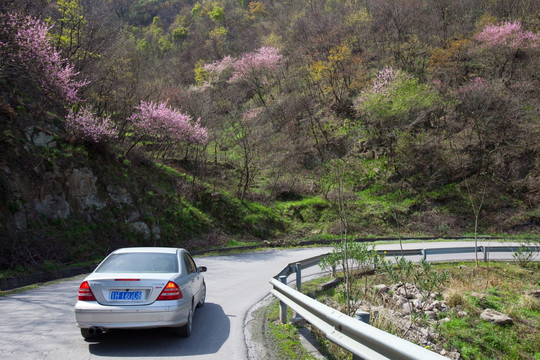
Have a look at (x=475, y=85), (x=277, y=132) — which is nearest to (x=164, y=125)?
(x=277, y=132)

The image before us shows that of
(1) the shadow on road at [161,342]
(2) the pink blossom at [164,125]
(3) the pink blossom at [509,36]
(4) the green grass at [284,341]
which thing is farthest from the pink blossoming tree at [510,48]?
(1) the shadow on road at [161,342]

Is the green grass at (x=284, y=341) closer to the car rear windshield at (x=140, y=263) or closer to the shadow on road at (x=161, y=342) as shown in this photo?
the shadow on road at (x=161, y=342)

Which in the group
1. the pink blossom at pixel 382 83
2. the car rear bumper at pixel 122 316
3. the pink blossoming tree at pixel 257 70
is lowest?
the car rear bumper at pixel 122 316

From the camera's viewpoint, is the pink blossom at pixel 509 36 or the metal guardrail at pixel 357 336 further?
the pink blossom at pixel 509 36

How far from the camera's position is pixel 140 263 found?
6082 millimetres

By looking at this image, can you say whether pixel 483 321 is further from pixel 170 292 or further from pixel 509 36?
pixel 509 36

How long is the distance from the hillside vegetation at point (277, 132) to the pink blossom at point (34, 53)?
75mm

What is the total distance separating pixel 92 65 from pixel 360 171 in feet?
79.8

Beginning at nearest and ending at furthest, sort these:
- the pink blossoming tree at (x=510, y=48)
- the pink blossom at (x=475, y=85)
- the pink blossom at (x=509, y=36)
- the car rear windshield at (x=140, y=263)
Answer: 1. the car rear windshield at (x=140, y=263)
2. the pink blossom at (x=475, y=85)
3. the pink blossoming tree at (x=510, y=48)
4. the pink blossom at (x=509, y=36)

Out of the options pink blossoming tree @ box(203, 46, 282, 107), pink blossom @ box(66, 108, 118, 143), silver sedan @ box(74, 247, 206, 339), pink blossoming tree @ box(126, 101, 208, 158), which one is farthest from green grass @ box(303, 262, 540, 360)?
pink blossoming tree @ box(203, 46, 282, 107)

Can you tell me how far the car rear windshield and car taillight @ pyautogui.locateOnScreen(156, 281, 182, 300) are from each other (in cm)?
54

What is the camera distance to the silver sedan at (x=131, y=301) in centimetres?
513

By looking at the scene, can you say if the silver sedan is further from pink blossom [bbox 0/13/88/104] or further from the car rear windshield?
pink blossom [bbox 0/13/88/104]

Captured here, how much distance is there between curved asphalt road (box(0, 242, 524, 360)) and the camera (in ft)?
16.4
